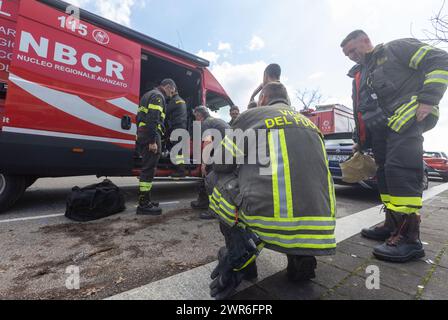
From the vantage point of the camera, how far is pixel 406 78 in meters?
1.93

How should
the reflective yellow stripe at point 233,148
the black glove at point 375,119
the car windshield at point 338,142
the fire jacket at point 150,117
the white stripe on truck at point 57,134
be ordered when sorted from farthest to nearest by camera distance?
the car windshield at point 338,142 < the fire jacket at point 150,117 < the white stripe on truck at point 57,134 < the black glove at point 375,119 < the reflective yellow stripe at point 233,148

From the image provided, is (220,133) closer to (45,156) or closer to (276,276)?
(276,276)

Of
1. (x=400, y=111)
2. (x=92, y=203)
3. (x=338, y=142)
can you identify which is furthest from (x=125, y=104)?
(x=338, y=142)

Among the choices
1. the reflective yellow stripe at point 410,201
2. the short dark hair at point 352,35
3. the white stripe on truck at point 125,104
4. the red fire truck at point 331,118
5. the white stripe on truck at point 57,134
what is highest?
the red fire truck at point 331,118

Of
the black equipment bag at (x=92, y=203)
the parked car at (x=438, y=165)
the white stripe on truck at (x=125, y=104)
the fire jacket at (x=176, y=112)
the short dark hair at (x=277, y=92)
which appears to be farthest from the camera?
the parked car at (x=438, y=165)

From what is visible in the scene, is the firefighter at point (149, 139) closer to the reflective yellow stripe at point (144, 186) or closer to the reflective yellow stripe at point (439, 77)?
the reflective yellow stripe at point (144, 186)

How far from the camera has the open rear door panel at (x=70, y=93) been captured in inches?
96.9

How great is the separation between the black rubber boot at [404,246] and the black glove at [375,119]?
30.7 inches

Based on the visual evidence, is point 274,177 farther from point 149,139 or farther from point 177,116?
point 177,116

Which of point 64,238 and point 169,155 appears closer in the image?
point 64,238

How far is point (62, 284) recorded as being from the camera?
1.32 metres

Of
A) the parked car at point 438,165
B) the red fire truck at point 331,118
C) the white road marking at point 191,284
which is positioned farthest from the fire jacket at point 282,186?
the parked car at point 438,165

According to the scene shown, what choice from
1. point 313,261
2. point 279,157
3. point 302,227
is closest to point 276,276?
point 313,261

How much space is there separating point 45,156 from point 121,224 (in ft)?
3.93
